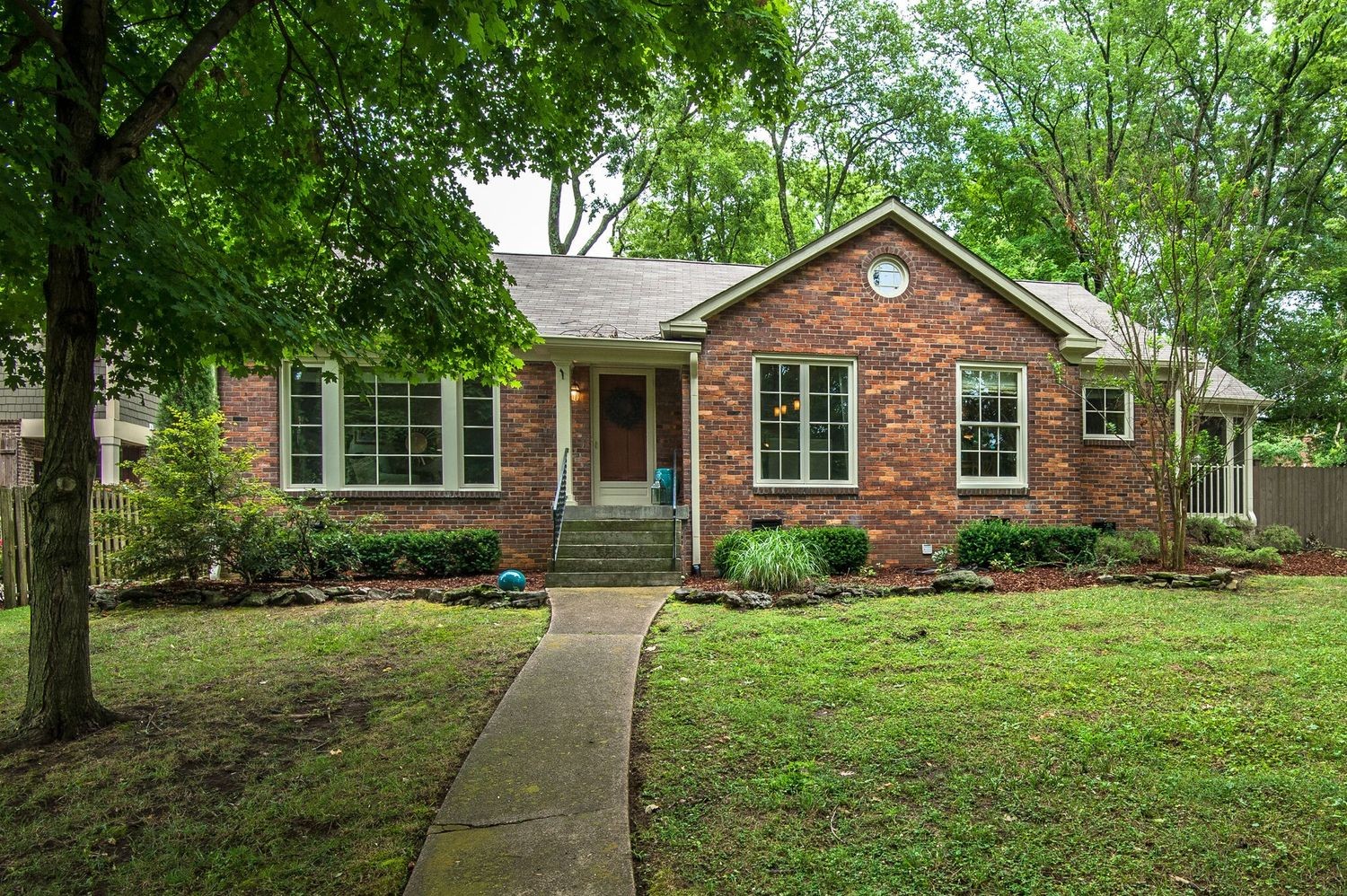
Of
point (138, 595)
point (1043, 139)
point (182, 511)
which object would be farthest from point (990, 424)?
point (1043, 139)

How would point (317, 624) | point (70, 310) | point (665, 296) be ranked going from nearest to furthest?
point (70, 310), point (317, 624), point (665, 296)

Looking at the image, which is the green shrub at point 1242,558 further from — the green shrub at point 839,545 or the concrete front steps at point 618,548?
the concrete front steps at point 618,548

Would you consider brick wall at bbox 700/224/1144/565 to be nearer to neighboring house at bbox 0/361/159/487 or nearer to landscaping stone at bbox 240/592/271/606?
landscaping stone at bbox 240/592/271/606

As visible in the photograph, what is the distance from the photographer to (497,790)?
11.0 ft

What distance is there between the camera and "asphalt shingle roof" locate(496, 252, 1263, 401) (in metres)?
11.2

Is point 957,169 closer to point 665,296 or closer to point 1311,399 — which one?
point 1311,399

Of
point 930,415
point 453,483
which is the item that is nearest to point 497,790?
point 453,483

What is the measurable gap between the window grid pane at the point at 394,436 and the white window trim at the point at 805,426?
4.65m

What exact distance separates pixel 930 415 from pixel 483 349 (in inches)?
300

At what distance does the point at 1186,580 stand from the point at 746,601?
5321 millimetres

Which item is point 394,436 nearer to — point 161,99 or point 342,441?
point 342,441

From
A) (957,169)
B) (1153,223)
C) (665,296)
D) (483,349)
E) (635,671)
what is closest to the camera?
(635,671)

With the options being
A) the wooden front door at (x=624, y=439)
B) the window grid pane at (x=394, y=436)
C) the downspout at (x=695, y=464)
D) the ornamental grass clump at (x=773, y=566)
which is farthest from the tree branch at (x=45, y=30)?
the wooden front door at (x=624, y=439)

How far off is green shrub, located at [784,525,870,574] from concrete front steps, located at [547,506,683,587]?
178 centimetres
